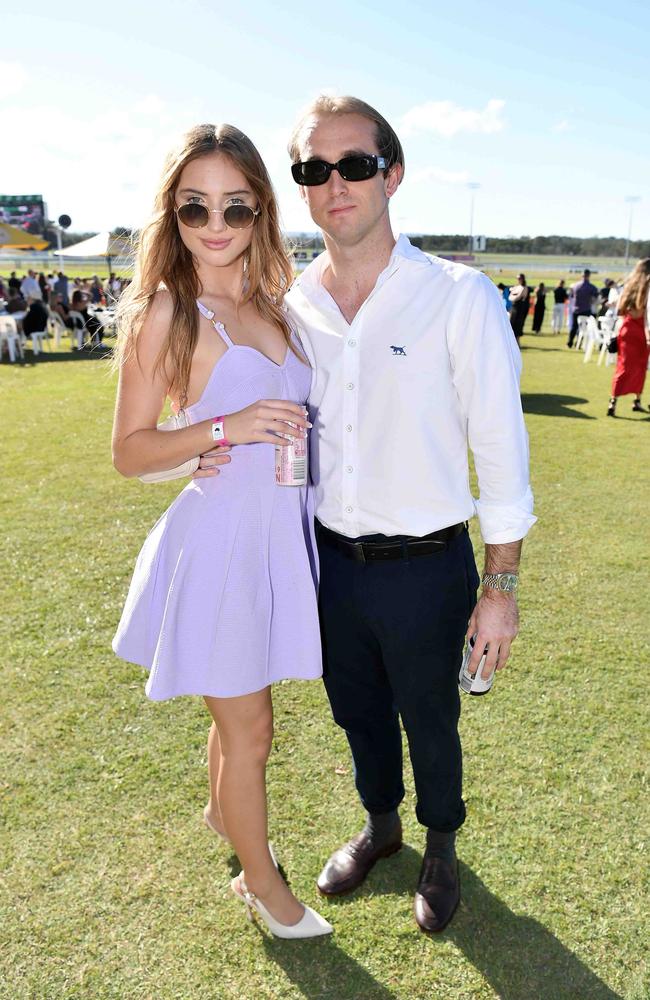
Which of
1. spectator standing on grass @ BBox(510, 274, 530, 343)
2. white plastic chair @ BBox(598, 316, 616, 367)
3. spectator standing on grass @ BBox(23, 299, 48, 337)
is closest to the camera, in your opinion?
white plastic chair @ BBox(598, 316, 616, 367)

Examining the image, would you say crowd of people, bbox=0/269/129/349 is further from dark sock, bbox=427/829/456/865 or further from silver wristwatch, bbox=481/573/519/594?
silver wristwatch, bbox=481/573/519/594

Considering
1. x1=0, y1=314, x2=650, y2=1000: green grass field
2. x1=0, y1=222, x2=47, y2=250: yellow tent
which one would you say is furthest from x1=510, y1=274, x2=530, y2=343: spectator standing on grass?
x1=0, y1=222, x2=47, y2=250: yellow tent

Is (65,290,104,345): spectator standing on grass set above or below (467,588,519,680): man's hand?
below

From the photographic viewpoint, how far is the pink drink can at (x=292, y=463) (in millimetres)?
2027

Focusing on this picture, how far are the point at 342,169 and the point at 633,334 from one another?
9673 mm

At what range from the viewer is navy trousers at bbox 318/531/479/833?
2303 millimetres

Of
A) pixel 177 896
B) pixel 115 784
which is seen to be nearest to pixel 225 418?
pixel 177 896

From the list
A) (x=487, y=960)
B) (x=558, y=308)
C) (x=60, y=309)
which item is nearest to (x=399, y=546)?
(x=487, y=960)

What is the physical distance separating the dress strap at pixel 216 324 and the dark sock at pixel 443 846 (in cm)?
174

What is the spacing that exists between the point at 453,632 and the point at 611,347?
35.5 feet

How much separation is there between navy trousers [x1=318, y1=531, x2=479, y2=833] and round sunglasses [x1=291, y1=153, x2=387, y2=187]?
Result: 1018mm

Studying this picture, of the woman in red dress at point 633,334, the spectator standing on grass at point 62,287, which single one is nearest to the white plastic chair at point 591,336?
the woman in red dress at point 633,334

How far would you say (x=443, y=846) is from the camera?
8.64 ft

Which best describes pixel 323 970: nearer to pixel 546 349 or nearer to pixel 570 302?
pixel 546 349
